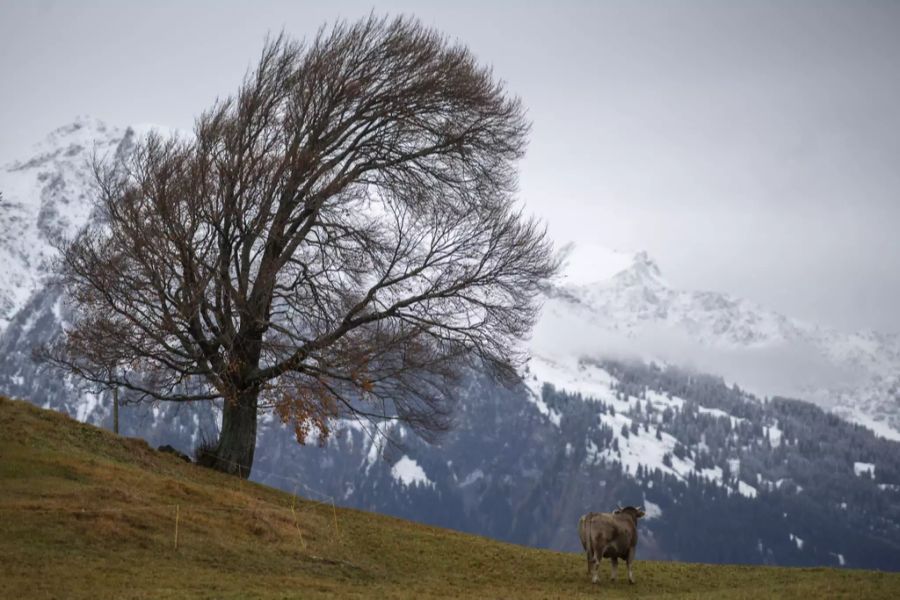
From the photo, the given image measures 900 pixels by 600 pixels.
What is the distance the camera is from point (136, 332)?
34.8 metres

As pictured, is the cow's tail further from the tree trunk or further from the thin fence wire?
the tree trunk

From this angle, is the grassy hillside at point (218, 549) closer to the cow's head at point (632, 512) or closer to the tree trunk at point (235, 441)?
the cow's head at point (632, 512)

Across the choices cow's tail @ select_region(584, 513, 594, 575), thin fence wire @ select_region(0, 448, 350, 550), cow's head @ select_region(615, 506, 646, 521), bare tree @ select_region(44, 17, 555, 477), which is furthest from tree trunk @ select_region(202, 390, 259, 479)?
cow's head @ select_region(615, 506, 646, 521)

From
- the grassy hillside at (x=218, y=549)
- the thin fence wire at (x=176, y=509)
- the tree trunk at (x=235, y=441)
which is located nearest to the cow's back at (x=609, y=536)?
the grassy hillside at (x=218, y=549)

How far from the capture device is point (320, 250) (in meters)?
36.7

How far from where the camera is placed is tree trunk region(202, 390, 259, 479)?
37.2 meters

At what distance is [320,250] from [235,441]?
312 inches

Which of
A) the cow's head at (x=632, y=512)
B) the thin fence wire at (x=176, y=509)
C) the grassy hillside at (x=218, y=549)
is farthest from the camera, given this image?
the cow's head at (x=632, y=512)

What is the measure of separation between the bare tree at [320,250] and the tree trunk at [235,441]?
8 centimetres

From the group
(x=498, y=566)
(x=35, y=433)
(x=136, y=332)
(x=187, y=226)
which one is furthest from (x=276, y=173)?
(x=498, y=566)

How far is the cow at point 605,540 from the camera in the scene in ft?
90.4

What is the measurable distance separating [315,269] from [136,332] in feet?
22.0

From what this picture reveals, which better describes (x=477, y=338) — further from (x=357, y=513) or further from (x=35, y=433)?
(x=35, y=433)

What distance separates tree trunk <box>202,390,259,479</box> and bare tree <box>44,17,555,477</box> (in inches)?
3.3
